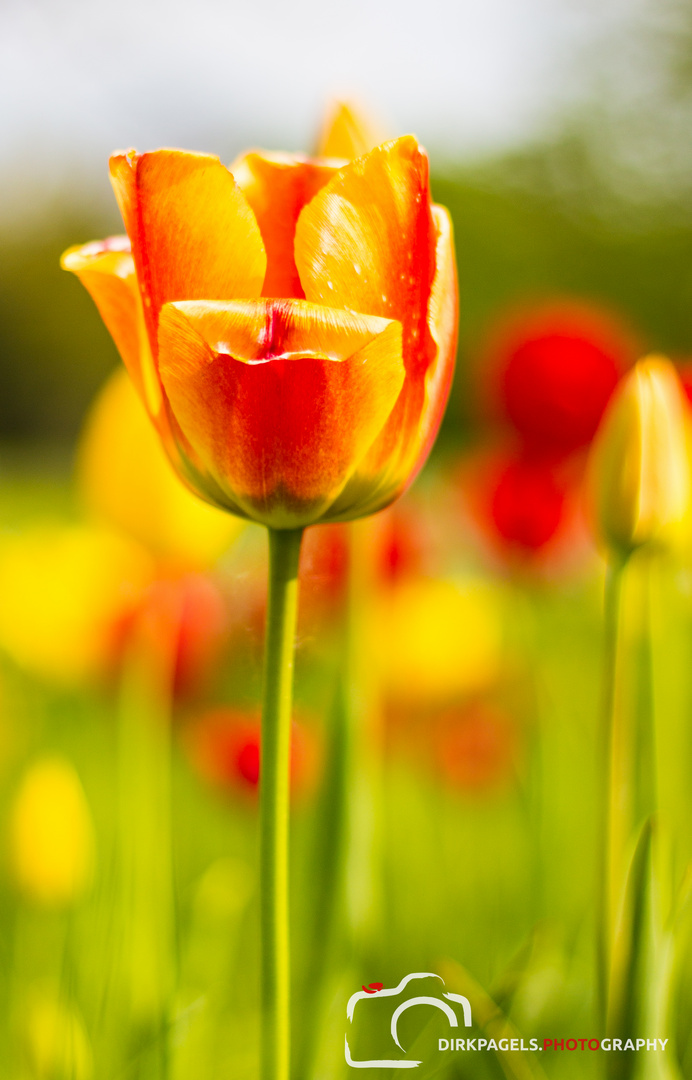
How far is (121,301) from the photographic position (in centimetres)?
28

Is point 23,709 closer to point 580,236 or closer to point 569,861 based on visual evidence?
point 569,861

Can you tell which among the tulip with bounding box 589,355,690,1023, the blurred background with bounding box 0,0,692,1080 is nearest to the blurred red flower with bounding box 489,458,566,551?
the blurred background with bounding box 0,0,692,1080

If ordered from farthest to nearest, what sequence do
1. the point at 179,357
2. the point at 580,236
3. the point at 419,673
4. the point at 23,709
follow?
the point at 580,236 → the point at 23,709 → the point at 419,673 → the point at 179,357

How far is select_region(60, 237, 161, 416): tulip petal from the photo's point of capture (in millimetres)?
270

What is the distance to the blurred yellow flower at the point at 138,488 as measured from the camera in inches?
18.1

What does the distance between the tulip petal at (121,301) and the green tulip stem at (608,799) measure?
0.55 ft

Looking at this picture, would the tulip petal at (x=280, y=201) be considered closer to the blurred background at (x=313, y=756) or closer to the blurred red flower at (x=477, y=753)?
the blurred background at (x=313, y=756)

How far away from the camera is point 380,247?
0.25 m

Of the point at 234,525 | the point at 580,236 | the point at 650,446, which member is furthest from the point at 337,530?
the point at 580,236

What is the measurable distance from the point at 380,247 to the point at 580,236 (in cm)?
670

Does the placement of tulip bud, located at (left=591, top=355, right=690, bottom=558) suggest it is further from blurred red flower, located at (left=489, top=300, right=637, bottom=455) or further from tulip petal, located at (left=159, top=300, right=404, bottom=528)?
blurred red flower, located at (left=489, top=300, right=637, bottom=455)

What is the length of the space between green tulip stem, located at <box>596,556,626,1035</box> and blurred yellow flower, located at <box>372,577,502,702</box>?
0.36 meters

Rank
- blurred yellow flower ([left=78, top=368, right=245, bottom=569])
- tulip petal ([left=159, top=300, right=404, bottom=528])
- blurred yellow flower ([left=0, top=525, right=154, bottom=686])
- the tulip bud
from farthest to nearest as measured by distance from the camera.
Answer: blurred yellow flower ([left=0, top=525, right=154, bottom=686]) < blurred yellow flower ([left=78, top=368, right=245, bottom=569]) < the tulip bud < tulip petal ([left=159, top=300, right=404, bottom=528])

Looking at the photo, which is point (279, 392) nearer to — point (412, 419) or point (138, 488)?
point (412, 419)
